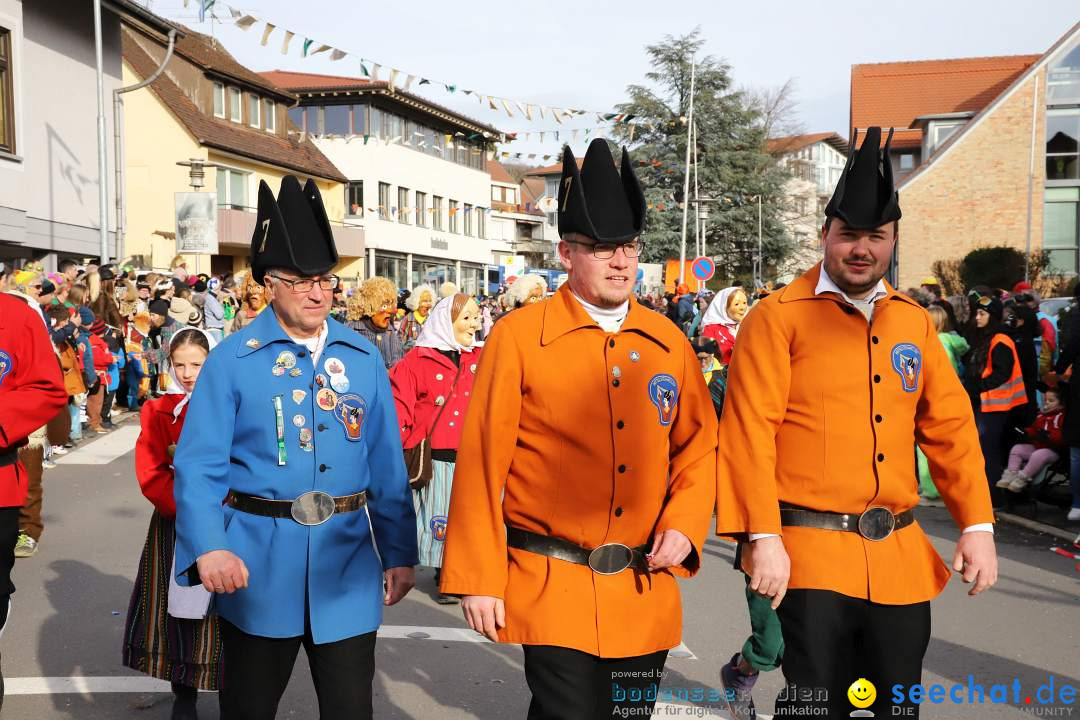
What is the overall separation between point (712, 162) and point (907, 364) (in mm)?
51357

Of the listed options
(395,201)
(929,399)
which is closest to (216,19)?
(929,399)

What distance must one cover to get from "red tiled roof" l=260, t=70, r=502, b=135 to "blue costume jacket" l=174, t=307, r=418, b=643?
1731 inches

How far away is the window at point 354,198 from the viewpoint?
164 feet

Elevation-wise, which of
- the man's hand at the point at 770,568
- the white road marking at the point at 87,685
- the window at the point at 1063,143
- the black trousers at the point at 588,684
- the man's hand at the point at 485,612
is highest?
the window at the point at 1063,143

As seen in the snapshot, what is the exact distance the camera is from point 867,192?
11.4 feet

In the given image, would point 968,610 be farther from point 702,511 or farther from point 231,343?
point 231,343

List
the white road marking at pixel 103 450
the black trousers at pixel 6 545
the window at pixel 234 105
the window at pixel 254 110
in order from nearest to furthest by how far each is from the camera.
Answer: the black trousers at pixel 6 545
the white road marking at pixel 103 450
the window at pixel 234 105
the window at pixel 254 110

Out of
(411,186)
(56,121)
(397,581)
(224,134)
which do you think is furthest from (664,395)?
(411,186)

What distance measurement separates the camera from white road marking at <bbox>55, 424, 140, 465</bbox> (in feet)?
41.1

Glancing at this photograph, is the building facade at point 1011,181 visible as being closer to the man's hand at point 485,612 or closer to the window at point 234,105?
the window at point 234,105

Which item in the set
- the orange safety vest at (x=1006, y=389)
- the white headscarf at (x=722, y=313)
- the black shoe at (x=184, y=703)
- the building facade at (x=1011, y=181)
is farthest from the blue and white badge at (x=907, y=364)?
the building facade at (x=1011, y=181)

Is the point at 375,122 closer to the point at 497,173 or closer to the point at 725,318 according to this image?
the point at 497,173

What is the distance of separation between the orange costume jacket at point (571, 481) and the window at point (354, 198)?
157 ft

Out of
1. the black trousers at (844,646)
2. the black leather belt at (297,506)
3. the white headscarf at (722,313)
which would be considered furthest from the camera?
the white headscarf at (722,313)
